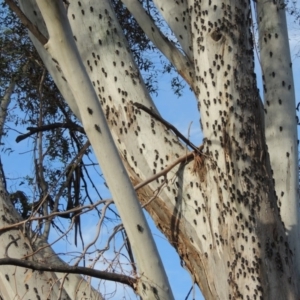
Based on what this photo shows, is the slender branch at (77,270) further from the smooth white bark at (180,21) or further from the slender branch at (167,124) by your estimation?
the smooth white bark at (180,21)

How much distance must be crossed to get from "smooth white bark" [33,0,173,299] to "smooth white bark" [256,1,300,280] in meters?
1.17

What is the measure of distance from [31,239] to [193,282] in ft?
3.03

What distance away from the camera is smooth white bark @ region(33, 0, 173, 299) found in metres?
2.75

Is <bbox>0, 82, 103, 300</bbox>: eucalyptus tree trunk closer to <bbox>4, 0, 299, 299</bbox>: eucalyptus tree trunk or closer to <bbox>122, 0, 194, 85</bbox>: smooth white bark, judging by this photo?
<bbox>4, 0, 299, 299</bbox>: eucalyptus tree trunk

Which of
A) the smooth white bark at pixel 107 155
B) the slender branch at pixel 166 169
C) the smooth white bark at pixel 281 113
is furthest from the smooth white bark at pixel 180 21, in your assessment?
the smooth white bark at pixel 107 155

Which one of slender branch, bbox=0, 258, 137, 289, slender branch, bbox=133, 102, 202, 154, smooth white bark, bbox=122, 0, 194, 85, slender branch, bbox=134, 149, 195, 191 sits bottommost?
slender branch, bbox=0, 258, 137, 289

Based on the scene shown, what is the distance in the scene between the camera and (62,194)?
5.83 metres

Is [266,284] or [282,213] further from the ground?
[282,213]

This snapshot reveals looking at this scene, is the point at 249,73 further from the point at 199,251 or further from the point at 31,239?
the point at 31,239

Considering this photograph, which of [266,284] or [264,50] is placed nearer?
[266,284]

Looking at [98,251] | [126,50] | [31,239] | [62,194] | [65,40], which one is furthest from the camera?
[62,194]

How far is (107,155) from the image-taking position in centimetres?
280

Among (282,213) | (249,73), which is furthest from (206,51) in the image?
(282,213)

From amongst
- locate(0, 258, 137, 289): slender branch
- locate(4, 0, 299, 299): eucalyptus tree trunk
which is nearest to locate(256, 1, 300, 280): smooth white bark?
locate(4, 0, 299, 299): eucalyptus tree trunk
